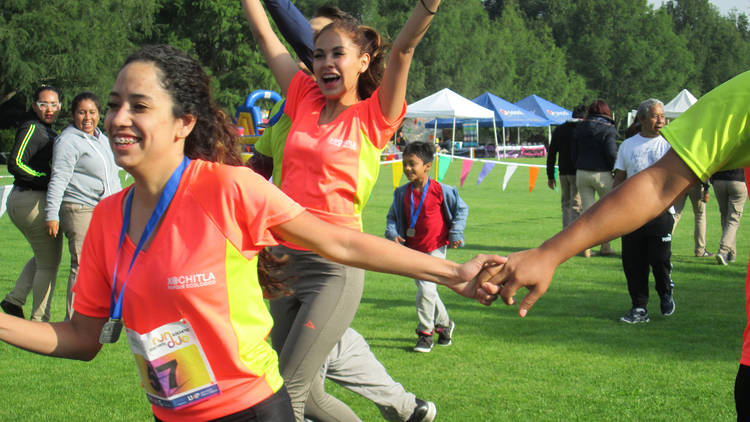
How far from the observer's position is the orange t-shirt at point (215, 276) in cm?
243

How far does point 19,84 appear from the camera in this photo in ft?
148

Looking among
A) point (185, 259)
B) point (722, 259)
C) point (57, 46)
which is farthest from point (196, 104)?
point (57, 46)

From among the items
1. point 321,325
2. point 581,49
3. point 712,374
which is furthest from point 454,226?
point 581,49

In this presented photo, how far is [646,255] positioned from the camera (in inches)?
311

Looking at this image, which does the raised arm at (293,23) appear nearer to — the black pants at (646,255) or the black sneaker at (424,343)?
the black sneaker at (424,343)

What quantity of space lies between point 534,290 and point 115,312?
1373mm

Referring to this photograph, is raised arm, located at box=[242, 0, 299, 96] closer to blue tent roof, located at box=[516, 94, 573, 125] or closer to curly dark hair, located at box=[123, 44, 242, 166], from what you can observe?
curly dark hair, located at box=[123, 44, 242, 166]

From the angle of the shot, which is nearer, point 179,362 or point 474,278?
point 179,362

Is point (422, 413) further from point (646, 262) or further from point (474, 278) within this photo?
point (646, 262)

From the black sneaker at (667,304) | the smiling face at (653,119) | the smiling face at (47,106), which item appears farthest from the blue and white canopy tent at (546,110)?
the smiling face at (47,106)

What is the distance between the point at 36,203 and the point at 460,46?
6941cm

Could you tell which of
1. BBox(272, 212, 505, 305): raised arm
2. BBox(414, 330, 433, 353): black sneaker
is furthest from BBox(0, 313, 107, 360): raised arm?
BBox(414, 330, 433, 353): black sneaker

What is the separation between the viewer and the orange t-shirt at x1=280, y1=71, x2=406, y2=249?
150 inches

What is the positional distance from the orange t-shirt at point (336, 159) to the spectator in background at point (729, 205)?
8.78 m
